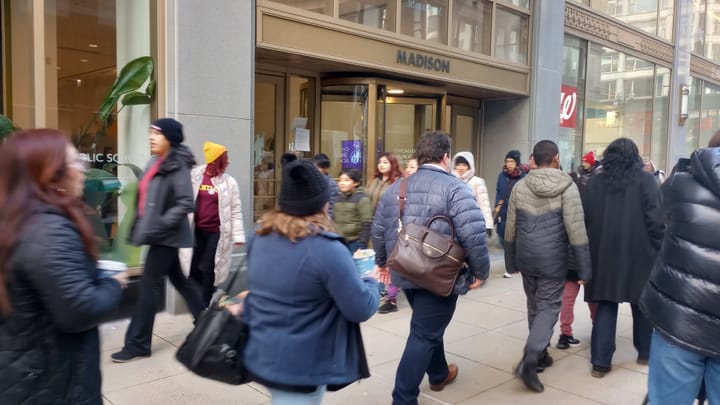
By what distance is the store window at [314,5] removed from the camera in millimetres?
7118

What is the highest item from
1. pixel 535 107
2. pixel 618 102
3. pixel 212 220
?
pixel 618 102

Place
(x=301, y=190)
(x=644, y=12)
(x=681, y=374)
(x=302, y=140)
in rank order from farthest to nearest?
1. (x=644, y=12)
2. (x=302, y=140)
3. (x=681, y=374)
4. (x=301, y=190)

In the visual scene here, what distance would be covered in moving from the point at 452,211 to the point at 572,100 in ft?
30.2

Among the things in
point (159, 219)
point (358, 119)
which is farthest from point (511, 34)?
point (159, 219)

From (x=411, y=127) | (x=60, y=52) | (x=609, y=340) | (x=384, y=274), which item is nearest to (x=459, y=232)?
(x=384, y=274)

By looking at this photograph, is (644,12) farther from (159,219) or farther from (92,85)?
(159,219)

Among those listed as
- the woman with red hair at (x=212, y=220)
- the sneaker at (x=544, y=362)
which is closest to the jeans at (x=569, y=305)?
the sneaker at (x=544, y=362)

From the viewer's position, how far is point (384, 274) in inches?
175

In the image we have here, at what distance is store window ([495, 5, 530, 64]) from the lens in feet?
33.3

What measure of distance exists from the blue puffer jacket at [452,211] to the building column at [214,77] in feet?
9.85

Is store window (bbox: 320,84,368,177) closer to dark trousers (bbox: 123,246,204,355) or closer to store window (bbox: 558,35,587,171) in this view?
dark trousers (bbox: 123,246,204,355)

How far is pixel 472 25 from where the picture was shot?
9719 mm

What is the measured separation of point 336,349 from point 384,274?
2046mm

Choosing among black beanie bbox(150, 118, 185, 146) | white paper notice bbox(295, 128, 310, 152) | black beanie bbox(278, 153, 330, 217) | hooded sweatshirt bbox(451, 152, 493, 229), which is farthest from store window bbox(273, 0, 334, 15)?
black beanie bbox(278, 153, 330, 217)
